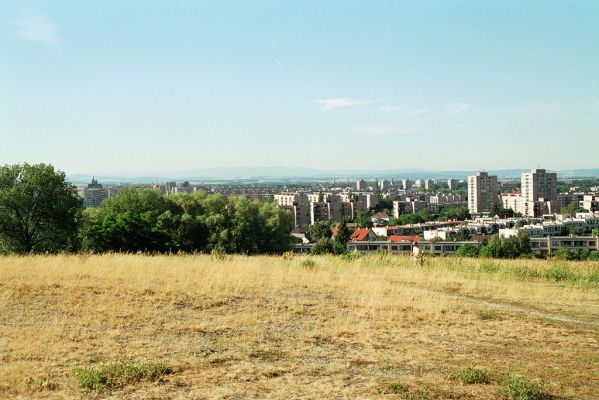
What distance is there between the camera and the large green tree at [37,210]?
32.8 meters

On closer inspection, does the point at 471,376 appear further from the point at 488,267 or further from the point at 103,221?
the point at 103,221

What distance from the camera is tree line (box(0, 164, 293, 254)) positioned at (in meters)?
28.5

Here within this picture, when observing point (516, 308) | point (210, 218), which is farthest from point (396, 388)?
point (210, 218)

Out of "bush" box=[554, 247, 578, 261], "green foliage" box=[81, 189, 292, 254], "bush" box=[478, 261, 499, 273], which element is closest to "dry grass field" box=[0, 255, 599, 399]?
"bush" box=[478, 261, 499, 273]

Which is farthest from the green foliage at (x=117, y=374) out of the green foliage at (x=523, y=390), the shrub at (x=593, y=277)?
the shrub at (x=593, y=277)

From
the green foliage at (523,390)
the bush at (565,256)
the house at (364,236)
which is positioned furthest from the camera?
the house at (364,236)

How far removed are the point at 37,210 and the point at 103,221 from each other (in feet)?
22.0

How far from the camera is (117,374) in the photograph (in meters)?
7.88

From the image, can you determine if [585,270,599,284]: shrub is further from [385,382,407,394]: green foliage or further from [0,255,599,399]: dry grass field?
[385,382,407,394]: green foliage

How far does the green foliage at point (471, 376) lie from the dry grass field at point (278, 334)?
25 mm

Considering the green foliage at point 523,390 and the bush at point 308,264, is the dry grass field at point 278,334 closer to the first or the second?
the green foliage at point 523,390

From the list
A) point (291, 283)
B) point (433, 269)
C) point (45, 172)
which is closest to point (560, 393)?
point (291, 283)

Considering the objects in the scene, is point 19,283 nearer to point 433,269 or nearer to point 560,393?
point 560,393

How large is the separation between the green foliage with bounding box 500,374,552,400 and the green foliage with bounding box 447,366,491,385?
1.10ft
